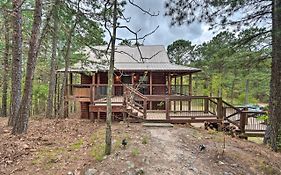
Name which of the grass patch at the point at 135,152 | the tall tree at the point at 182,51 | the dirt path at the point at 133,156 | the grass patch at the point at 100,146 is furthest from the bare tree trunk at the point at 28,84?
the tall tree at the point at 182,51

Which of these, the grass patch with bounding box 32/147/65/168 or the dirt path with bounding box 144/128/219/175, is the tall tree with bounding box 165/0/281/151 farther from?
the grass patch with bounding box 32/147/65/168

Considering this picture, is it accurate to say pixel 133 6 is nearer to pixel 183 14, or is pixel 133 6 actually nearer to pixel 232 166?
pixel 183 14

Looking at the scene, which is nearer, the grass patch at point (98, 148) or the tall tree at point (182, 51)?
the grass patch at point (98, 148)

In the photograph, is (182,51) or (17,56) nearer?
(17,56)

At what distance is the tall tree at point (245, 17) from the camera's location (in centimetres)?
677

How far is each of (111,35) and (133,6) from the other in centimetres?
102

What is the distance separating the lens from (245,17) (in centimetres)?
744

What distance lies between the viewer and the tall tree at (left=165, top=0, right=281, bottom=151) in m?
6.77

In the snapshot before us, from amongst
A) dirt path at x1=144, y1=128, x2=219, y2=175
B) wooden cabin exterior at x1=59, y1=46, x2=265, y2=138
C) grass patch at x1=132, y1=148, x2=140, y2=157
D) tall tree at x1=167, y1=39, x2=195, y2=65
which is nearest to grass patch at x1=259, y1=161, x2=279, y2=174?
dirt path at x1=144, y1=128, x2=219, y2=175

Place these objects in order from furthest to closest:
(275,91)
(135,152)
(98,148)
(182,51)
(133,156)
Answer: (182,51), (275,91), (98,148), (135,152), (133,156)

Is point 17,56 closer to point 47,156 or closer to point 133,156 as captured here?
point 47,156

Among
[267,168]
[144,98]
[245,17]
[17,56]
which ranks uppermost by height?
[245,17]

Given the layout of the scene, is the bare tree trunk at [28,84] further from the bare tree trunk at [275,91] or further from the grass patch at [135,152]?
the bare tree trunk at [275,91]

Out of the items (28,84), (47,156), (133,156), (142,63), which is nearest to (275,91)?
(133,156)
